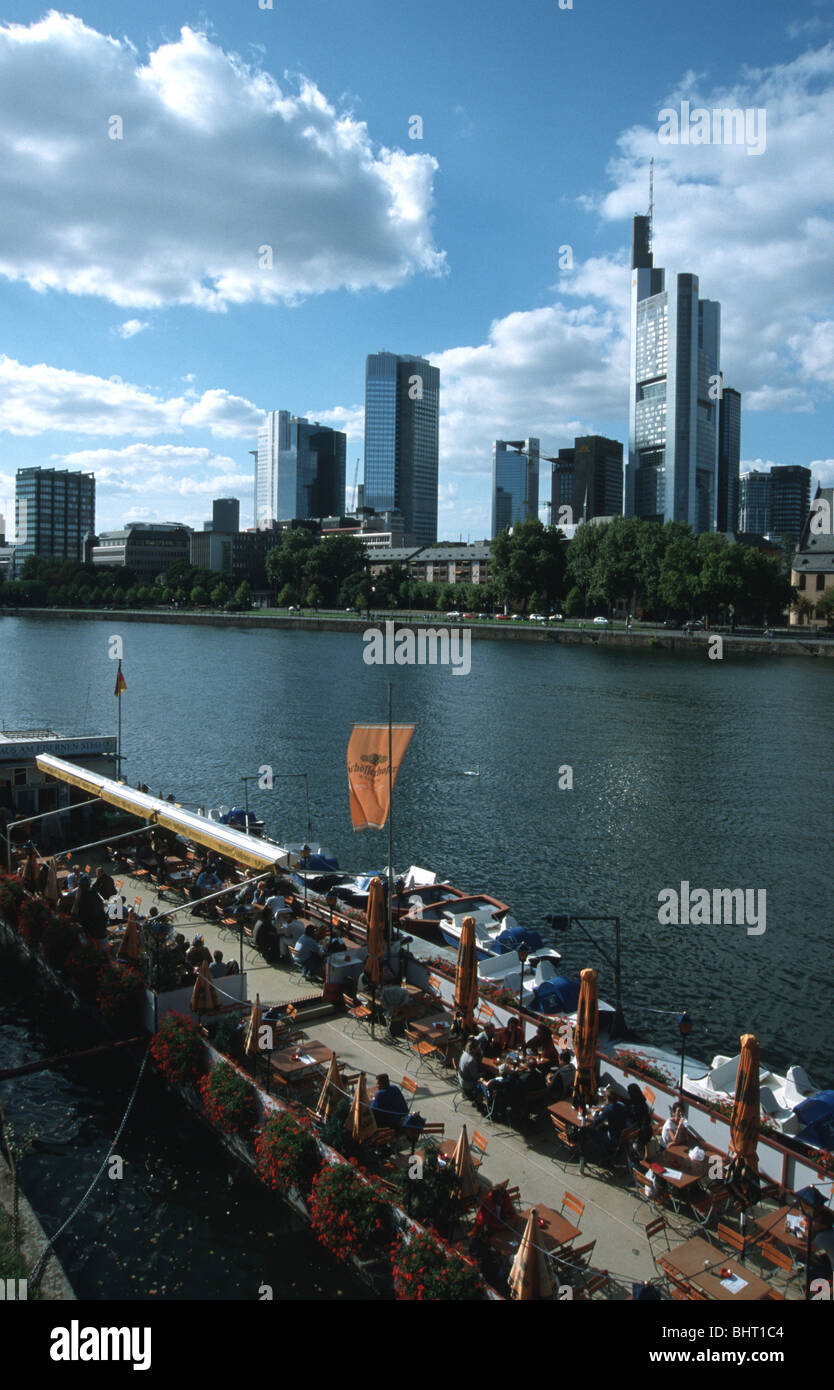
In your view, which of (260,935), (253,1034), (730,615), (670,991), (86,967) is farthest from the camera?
(730,615)

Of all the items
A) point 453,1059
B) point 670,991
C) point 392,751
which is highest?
point 392,751

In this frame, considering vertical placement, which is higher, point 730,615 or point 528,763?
point 730,615

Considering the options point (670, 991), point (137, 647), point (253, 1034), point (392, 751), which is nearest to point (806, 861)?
point (670, 991)

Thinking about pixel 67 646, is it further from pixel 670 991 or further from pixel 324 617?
pixel 670 991

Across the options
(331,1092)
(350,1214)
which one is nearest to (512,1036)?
(331,1092)

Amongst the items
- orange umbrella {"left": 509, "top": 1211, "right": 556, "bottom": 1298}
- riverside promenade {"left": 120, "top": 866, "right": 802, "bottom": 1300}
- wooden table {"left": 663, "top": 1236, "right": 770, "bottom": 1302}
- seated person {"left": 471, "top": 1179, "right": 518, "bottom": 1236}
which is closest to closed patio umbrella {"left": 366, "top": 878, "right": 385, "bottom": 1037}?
riverside promenade {"left": 120, "top": 866, "right": 802, "bottom": 1300}

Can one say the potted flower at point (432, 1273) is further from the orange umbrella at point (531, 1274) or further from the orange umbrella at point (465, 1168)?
the orange umbrella at point (465, 1168)

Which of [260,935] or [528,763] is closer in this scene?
[260,935]

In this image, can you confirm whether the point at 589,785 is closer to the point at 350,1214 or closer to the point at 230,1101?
the point at 230,1101

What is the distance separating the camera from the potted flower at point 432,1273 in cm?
905

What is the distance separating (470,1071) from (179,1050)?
14.0 feet

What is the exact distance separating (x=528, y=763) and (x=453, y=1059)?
126 feet

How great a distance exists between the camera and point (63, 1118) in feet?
50.6

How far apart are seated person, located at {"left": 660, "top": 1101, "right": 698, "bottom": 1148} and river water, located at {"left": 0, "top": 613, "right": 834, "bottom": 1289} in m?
8.20
